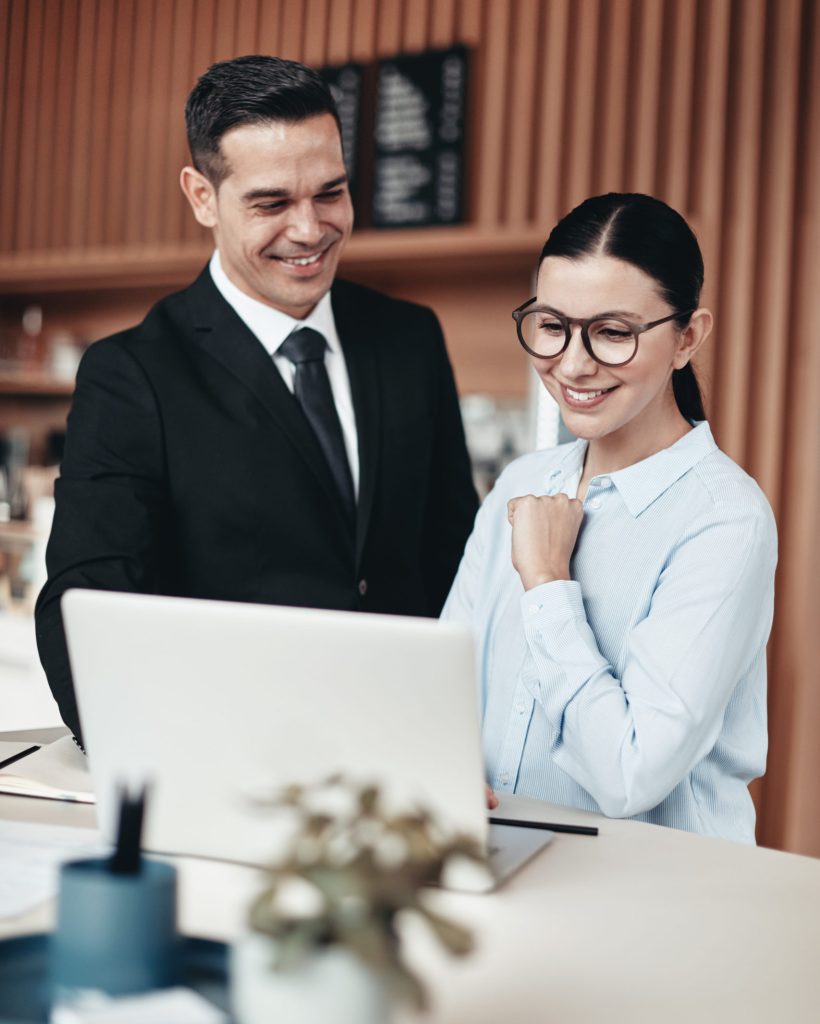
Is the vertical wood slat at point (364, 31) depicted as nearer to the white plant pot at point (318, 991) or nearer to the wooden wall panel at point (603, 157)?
the wooden wall panel at point (603, 157)

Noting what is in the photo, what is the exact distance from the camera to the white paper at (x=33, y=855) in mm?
1018

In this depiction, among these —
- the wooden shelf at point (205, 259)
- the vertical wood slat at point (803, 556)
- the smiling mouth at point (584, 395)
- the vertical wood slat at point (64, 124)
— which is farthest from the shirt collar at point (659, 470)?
the vertical wood slat at point (64, 124)

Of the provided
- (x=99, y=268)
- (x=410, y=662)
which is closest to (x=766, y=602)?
(x=410, y=662)

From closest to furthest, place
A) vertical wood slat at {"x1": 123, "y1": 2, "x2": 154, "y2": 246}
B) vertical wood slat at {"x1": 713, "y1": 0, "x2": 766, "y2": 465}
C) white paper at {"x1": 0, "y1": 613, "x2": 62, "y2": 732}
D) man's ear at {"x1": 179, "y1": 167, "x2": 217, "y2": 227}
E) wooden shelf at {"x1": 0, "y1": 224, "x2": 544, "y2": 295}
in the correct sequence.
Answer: man's ear at {"x1": 179, "y1": 167, "x2": 217, "y2": 227}, white paper at {"x1": 0, "y1": 613, "x2": 62, "y2": 732}, vertical wood slat at {"x1": 713, "y1": 0, "x2": 766, "y2": 465}, wooden shelf at {"x1": 0, "y1": 224, "x2": 544, "y2": 295}, vertical wood slat at {"x1": 123, "y1": 2, "x2": 154, "y2": 246}

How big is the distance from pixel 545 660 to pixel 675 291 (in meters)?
0.51

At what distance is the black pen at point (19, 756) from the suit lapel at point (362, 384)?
0.67 metres

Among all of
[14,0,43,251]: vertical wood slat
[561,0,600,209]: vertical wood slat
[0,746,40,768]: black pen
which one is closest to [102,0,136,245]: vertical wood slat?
[14,0,43,251]: vertical wood slat

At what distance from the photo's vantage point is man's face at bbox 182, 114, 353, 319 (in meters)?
1.94

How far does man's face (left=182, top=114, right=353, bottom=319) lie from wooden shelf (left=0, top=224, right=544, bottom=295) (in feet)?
5.41

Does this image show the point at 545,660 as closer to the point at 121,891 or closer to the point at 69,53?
the point at 121,891

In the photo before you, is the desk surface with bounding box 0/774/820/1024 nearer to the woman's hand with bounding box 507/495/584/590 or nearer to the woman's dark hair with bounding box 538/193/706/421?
the woman's hand with bounding box 507/495/584/590

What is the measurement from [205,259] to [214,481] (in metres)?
2.39

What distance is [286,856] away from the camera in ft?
2.11

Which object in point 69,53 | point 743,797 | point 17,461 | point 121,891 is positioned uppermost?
point 69,53
